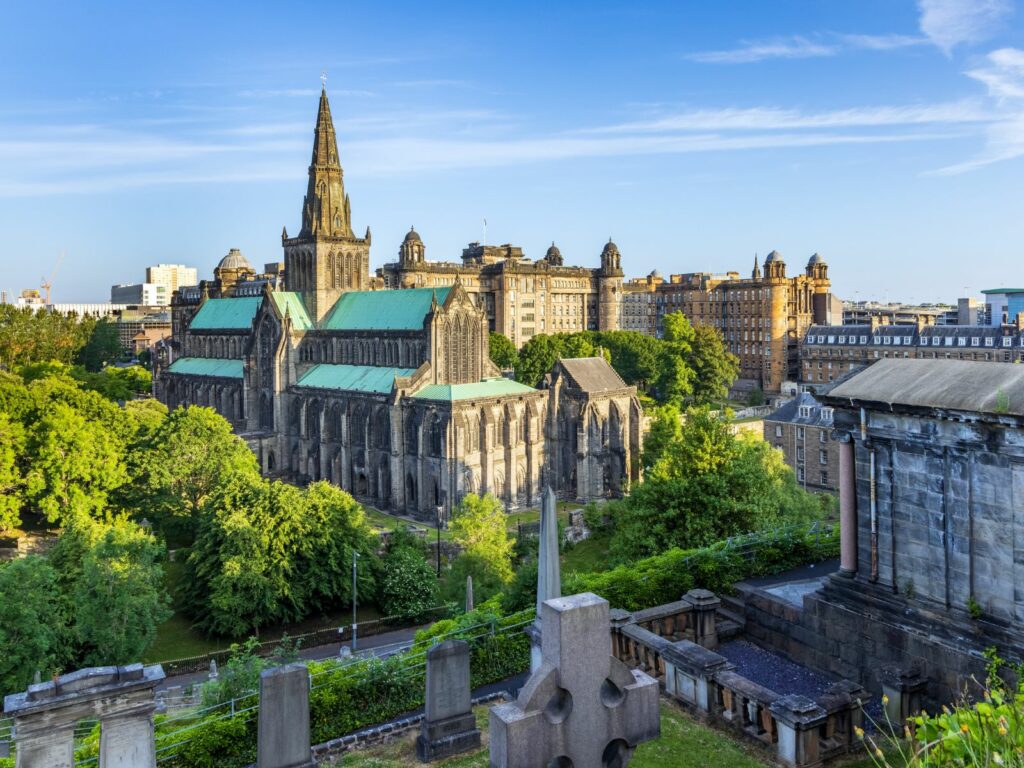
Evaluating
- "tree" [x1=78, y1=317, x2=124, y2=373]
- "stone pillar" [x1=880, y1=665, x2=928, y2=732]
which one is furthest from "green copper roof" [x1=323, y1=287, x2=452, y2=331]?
"tree" [x1=78, y1=317, x2=124, y2=373]

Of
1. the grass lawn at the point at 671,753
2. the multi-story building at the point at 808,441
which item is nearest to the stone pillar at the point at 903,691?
the grass lawn at the point at 671,753

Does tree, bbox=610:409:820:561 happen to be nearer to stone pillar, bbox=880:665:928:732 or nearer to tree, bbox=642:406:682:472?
stone pillar, bbox=880:665:928:732

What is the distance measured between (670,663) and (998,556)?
7755 millimetres

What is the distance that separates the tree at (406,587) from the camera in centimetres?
4266

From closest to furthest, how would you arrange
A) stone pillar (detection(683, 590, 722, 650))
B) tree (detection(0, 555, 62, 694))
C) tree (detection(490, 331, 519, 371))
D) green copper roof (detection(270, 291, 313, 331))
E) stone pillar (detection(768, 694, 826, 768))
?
1. stone pillar (detection(768, 694, 826, 768))
2. stone pillar (detection(683, 590, 722, 650))
3. tree (detection(0, 555, 62, 694))
4. green copper roof (detection(270, 291, 313, 331))
5. tree (detection(490, 331, 519, 371))

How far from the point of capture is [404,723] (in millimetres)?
19203

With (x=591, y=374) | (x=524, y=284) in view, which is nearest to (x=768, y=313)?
(x=524, y=284)

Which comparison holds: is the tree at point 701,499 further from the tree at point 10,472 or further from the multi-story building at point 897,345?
the multi-story building at point 897,345

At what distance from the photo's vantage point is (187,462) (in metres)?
53.8

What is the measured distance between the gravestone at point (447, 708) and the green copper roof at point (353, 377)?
49348mm

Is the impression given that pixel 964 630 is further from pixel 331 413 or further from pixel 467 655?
pixel 331 413

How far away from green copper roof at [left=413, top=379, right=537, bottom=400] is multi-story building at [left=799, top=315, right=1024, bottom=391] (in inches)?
1568

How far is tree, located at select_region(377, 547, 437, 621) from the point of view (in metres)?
42.7

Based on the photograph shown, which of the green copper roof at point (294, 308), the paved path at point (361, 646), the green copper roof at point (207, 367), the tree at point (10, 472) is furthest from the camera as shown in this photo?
the green copper roof at point (207, 367)
